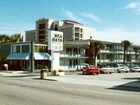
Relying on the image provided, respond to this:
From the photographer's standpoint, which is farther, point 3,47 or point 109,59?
point 109,59

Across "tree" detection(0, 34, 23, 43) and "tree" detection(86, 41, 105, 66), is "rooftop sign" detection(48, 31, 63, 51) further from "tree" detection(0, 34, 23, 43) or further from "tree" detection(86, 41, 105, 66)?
"tree" detection(0, 34, 23, 43)

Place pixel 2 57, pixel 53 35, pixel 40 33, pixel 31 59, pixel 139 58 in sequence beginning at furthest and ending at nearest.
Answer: pixel 40 33 < pixel 139 58 < pixel 2 57 < pixel 31 59 < pixel 53 35

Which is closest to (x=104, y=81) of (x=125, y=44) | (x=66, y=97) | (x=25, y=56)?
(x=66, y=97)

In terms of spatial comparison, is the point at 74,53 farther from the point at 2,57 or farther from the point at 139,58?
the point at 139,58

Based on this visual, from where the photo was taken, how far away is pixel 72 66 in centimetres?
6994

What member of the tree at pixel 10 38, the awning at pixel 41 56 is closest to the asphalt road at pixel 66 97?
the awning at pixel 41 56

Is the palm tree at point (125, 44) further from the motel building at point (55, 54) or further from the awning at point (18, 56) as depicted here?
the awning at point (18, 56)

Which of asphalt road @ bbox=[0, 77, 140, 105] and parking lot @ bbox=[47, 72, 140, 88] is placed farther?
parking lot @ bbox=[47, 72, 140, 88]

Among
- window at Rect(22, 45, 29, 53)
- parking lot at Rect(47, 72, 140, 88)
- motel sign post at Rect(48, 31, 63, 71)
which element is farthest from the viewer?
window at Rect(22, 45, 29, 53)

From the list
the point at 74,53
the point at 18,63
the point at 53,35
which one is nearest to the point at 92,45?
the point at 74,53

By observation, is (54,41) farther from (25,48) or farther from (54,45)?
(25,48)

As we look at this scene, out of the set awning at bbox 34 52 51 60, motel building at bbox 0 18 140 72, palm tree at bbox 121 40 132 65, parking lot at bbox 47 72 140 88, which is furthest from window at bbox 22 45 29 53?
Result: palm tree at bbox 121 40 132 65

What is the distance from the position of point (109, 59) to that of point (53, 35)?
1588 inches

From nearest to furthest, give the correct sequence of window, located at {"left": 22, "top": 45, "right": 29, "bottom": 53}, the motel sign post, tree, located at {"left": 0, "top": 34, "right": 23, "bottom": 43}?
the motel sign post < window, located at {"left": 22, "top": 45, "right": 29, "bottom": 53} < tree, located at {"left": 0, "top": 34, "right": 23, "bottom": 43}
